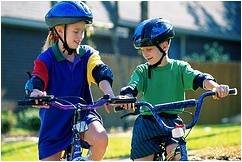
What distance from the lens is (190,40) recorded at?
1032 inches

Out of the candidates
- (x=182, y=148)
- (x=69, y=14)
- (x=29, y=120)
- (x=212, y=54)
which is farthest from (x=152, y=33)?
(x=212, y=54)

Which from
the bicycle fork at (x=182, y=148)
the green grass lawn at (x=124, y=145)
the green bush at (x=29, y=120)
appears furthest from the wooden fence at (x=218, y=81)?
the bicycle fork at (x=182, y=148)

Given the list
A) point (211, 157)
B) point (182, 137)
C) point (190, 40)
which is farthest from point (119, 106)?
point (190, 40)

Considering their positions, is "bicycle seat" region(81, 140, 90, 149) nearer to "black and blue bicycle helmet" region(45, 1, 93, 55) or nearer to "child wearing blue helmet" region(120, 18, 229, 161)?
"child wearing blue helmet" region(120, 18, 229, 161)

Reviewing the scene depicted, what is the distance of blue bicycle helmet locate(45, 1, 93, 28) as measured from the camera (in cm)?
497

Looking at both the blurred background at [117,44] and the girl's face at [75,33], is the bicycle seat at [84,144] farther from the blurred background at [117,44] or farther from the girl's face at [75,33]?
the blurred background at [117,44]

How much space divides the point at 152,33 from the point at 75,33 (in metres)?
0.61

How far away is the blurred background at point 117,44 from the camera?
18453mm

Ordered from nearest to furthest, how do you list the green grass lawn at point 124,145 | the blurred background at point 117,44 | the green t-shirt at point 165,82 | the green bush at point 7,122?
the green t-shirt at point 165,82
the green grass lawn at point 124,145
the green bush at point 7,122
the blurred background at point 117,44

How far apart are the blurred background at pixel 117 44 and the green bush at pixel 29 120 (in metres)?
0.03

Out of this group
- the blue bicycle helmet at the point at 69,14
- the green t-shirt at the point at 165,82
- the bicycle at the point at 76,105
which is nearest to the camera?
the bicycle at the point at 76,105

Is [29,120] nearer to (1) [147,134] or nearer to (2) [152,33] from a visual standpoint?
(1) [147,134]

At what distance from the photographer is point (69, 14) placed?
4977 mm

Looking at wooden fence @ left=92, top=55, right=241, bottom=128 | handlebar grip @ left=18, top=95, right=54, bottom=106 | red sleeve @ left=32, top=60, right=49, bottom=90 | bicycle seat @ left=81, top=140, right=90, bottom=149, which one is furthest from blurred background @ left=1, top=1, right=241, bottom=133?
handlebar grip @ left=18, top=95, right=54, bottom=106
